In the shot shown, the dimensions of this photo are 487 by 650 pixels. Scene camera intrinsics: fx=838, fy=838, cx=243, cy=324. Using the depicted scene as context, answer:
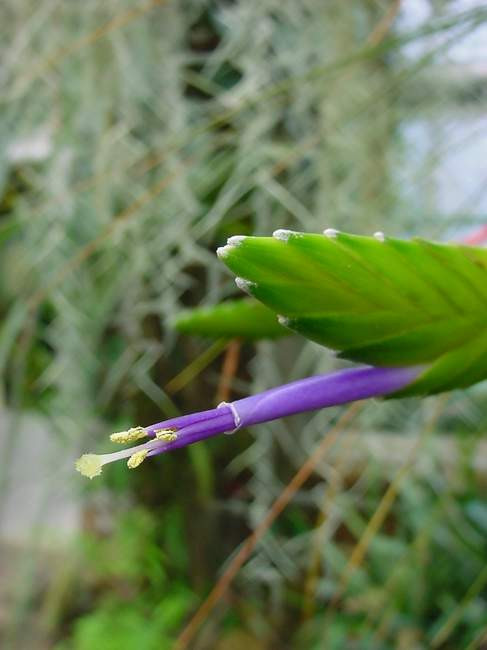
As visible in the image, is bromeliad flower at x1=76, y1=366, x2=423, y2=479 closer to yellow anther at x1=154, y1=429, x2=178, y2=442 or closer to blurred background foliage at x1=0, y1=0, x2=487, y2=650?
yellow anther at x1=154, y1=429, x2=178, y2=442

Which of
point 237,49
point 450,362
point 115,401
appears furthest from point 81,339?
point 450,362

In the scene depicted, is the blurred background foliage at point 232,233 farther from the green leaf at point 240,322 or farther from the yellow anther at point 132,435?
the yellow anther at point 132,435

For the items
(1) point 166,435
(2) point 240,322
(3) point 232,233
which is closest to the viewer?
(1) point 166,435

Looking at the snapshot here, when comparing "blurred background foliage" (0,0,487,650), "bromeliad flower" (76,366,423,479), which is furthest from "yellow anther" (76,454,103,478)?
"blurred background foliage" (0,0,487,650)

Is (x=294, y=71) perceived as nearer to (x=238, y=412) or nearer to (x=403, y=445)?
(x=403, y=445)

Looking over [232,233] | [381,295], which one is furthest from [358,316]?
[232,233]

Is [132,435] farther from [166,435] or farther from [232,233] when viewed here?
[232,233]
